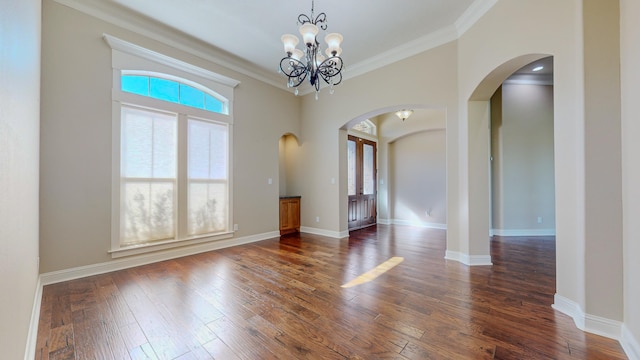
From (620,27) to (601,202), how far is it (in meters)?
1.32

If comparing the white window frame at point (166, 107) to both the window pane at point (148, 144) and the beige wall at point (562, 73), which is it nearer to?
the window pane at point (148, 144)

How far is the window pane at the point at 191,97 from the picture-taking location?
396 centimetres

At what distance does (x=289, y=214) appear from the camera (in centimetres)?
568

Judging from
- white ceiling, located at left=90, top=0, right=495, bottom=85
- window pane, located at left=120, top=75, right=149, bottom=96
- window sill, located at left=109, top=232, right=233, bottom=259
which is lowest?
window sill, located at left=109, top=232, right=233, bottom=259

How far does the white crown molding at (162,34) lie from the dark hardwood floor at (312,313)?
11.1ft

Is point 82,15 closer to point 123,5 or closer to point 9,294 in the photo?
point 123,5

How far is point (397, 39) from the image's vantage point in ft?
12.6

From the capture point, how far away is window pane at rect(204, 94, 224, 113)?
428cm

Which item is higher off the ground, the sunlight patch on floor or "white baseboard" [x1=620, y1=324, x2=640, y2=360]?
"white baseboard" [x1=620, y1=324, x2=640, y2=360]

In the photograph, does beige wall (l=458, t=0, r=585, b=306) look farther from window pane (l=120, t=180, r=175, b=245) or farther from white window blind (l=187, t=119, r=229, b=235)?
window pane (l=120, t=180, r=175, b=245)

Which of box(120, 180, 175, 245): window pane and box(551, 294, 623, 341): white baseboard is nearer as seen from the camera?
box(551, 294, 623, 341): white baseboard

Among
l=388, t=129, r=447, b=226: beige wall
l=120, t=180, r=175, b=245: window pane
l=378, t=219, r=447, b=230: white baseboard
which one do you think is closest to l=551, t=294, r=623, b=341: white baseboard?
l=388, t=129, r=447, b=226: beige wall

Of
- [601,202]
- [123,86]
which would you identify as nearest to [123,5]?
[123,86]

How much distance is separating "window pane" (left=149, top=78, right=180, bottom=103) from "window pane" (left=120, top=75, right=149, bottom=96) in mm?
74
